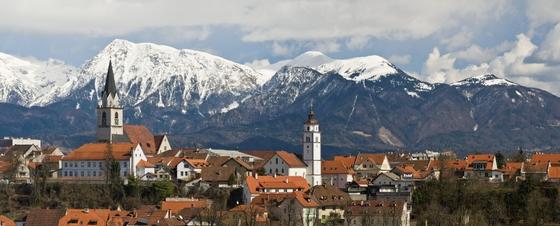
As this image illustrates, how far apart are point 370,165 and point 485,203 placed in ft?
140

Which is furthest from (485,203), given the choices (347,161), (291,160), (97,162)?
(97,162)

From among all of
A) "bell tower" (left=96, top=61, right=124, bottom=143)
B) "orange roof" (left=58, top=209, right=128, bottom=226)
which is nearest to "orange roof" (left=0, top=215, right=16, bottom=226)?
"orange roof" (left=58, top=209, right=128, bottom=226)

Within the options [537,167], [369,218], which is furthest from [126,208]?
[537,167]

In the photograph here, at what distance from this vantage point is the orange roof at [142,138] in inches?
5709

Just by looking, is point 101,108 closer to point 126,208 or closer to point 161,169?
point 161,169

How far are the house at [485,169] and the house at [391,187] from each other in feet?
27.1

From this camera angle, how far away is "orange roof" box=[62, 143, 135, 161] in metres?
124

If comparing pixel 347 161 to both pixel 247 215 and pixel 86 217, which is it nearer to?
pixel 247 215

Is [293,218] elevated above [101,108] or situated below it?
below

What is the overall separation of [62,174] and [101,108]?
24.7 metres

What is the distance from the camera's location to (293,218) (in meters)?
99.4

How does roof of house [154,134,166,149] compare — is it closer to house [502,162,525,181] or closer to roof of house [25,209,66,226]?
→ house [502,162,525,181]

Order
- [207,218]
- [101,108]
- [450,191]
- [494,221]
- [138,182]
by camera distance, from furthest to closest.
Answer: [101,108] < [138,182] < [450,191] < [494,221] < [207,218]

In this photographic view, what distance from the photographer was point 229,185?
119 metres
